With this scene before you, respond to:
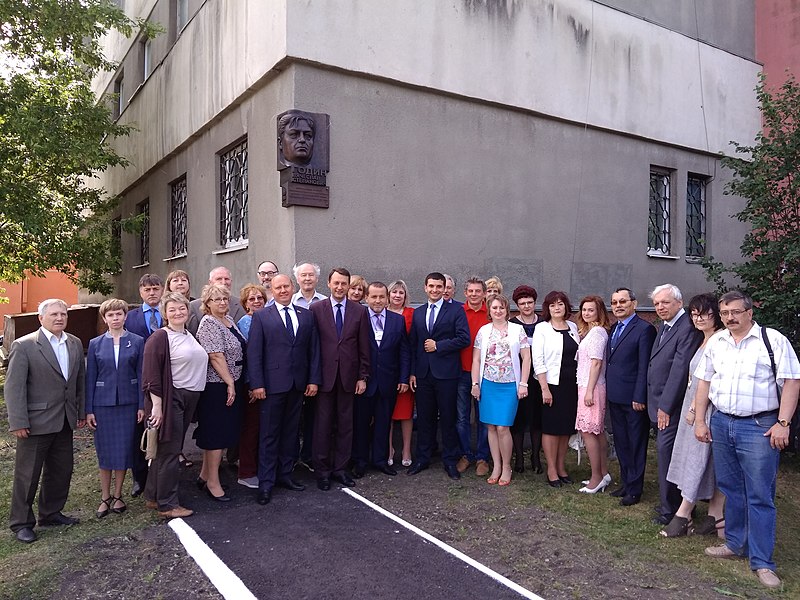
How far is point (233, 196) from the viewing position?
9.35 meters

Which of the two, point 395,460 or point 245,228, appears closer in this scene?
point 395,460

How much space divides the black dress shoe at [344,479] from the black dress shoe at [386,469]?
16.6 inches

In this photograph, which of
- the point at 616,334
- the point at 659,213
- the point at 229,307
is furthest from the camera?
the point at 659,213

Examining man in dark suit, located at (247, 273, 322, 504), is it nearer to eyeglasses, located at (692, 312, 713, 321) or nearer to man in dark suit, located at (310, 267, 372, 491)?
man in dark suit, located at (310, 267, 372, 491)

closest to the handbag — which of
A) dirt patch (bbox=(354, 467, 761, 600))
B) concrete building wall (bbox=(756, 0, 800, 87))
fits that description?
dirt patch (bbox=(354, 467, 761, 600))

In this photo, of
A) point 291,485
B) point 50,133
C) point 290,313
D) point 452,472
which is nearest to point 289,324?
point 290,313

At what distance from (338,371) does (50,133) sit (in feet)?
23.9

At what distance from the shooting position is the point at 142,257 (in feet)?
46.0

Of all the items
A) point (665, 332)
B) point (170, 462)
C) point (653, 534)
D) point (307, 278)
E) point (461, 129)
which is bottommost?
point (653, 534)

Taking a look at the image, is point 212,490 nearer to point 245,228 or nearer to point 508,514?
point 508,514

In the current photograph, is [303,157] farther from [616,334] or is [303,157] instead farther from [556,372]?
[616,334]

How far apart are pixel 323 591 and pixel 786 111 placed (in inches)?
268

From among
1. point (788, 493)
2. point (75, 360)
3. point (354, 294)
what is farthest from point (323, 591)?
point (788, 493)

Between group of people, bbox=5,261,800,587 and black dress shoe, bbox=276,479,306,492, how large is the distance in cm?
6
